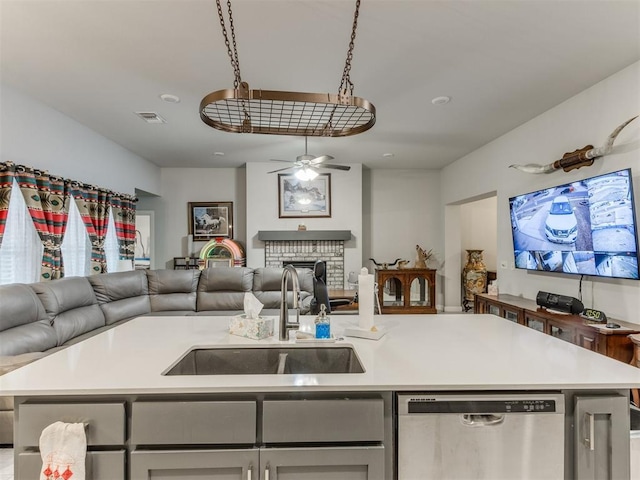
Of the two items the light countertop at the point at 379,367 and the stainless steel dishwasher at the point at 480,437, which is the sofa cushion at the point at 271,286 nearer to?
the light countertop at the point at 379,367

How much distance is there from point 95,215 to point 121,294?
1.13 meters

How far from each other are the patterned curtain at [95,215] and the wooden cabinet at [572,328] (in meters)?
4.93

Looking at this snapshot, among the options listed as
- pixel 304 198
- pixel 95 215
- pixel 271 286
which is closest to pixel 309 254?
pixel 304 198

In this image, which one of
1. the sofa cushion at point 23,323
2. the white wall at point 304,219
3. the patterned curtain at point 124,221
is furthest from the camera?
the white wall at point 304,219

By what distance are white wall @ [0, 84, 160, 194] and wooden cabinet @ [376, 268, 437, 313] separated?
173 inches

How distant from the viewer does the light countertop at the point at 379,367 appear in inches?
42.7

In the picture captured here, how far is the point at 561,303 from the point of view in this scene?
304 cm

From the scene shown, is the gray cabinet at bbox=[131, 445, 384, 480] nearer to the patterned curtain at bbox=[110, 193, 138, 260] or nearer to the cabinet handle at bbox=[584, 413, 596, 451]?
the cabinet handle at bbox=[584, 413, 596, 451]

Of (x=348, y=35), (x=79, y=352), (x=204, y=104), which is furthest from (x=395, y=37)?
(x=79, y=352)

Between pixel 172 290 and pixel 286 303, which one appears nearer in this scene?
pixel 286 303

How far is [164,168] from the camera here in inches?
254

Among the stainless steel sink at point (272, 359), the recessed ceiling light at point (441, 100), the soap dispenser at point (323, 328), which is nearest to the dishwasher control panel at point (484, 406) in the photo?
the stainless steel sink at point (272, 359)

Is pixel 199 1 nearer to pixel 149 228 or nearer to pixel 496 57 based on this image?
pixel 496 57

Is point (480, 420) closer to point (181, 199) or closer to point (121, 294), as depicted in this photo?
point (121, 294)
